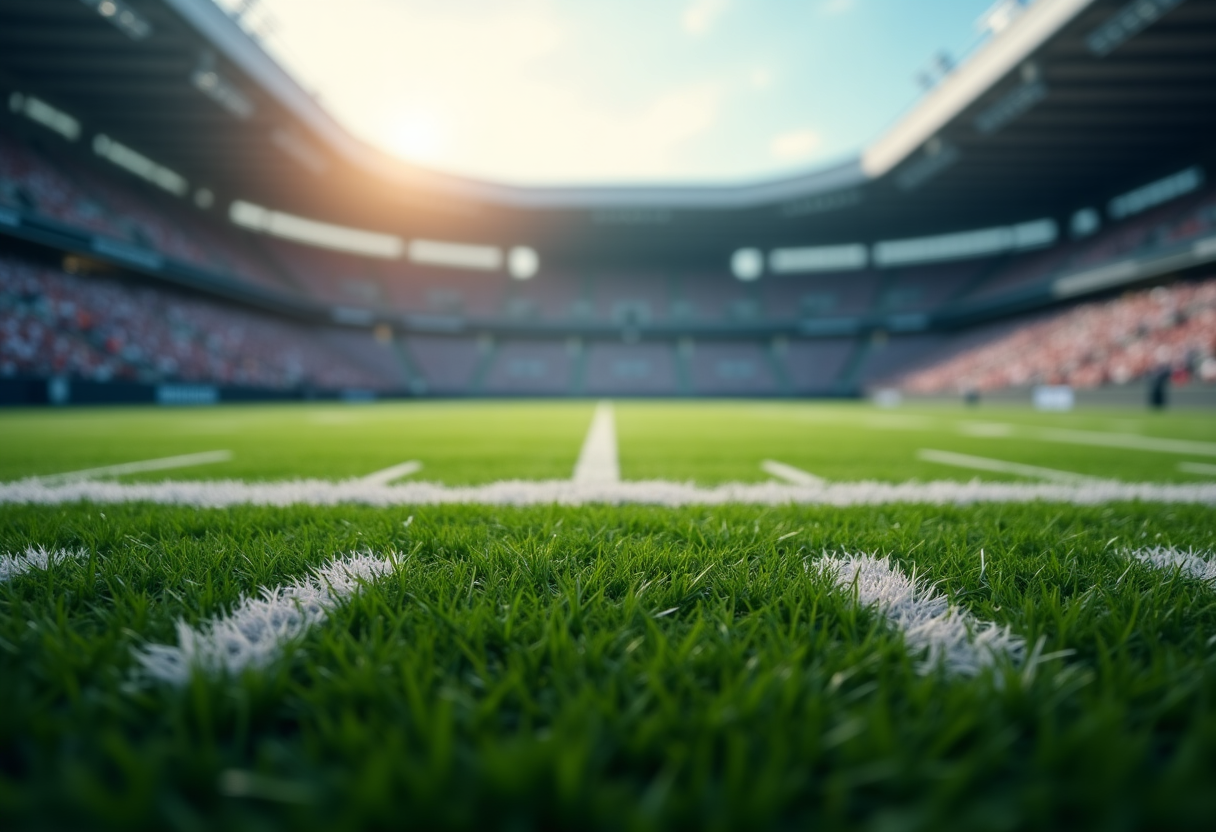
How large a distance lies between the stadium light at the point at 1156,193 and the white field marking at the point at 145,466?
31.2 metres

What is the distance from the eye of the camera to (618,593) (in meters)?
0.99

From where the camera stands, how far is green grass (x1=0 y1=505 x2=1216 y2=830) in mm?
453

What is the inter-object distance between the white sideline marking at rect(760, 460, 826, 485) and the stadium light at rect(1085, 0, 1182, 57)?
17175mm

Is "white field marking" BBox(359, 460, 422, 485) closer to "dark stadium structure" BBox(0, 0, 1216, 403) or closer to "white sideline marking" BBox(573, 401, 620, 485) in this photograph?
"white sideline marking" BBox(573, 401, 620, 485)

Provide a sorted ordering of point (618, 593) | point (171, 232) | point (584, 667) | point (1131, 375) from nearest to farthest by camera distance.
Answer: point (584, 667) → point (618, 593) → point (1131, 375) → point (171, 232)

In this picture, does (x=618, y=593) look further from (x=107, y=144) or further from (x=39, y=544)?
(x=107, y=144)

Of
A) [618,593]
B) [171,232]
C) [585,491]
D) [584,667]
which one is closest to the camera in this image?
[584,667]

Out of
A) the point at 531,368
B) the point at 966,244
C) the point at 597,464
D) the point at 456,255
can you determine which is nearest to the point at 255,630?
the point at 597,464

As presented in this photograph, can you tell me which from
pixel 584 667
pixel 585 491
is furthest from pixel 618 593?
pixel 585 491

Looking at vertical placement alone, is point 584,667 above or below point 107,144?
below

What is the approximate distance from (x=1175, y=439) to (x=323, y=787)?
7.00 m

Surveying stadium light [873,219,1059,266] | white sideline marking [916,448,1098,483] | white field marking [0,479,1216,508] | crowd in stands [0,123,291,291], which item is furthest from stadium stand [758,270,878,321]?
white field marking [0,479,1216,508]

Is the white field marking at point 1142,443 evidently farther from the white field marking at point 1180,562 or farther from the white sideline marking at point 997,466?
the white field marking at point 1180,562

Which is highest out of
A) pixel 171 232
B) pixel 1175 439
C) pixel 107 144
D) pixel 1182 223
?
pixel 107 144
